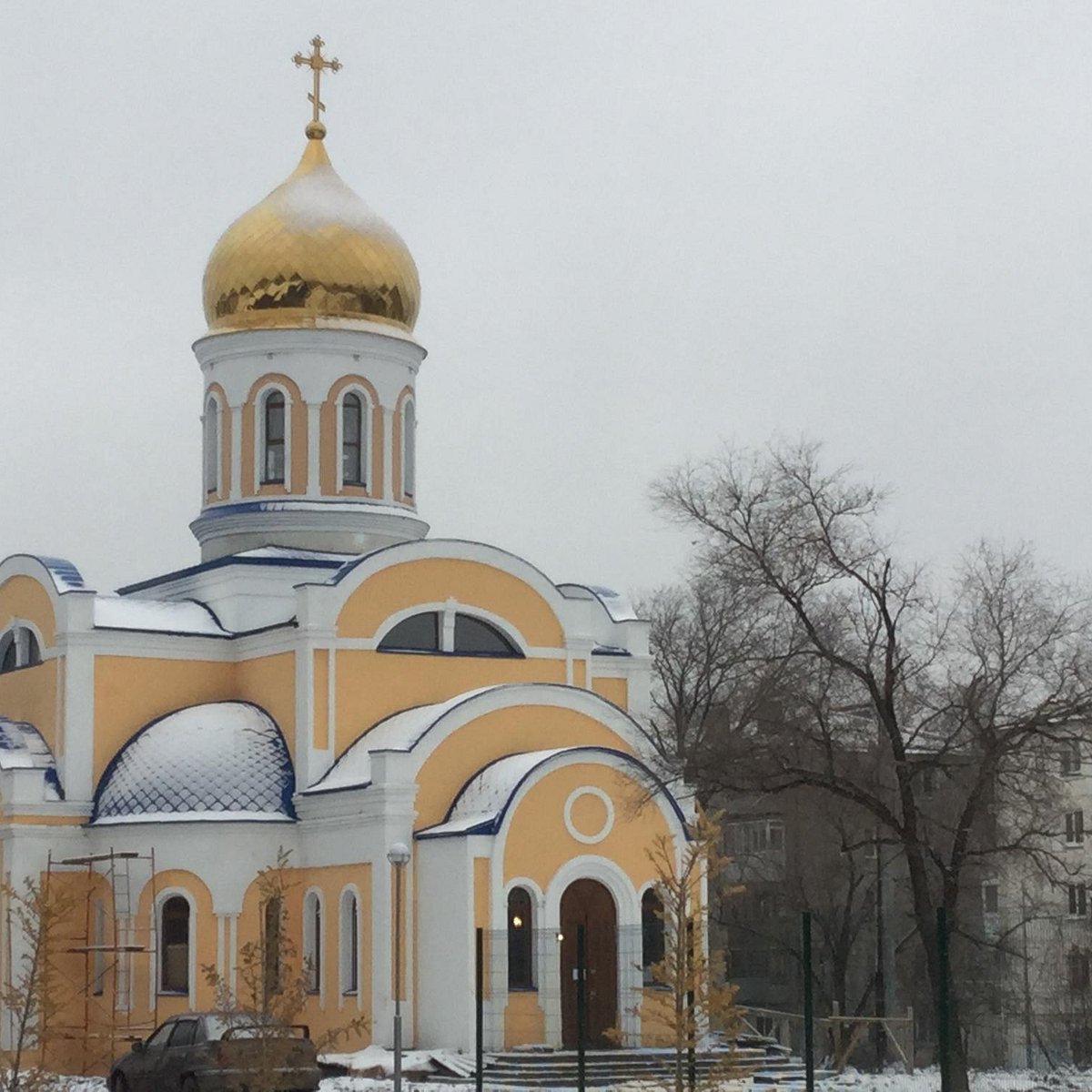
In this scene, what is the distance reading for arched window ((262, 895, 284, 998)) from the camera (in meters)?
21.4

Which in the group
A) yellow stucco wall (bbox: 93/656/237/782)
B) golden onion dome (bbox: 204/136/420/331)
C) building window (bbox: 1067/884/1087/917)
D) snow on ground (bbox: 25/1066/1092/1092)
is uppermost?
golden onion dome (bbox: 204/136/420/331)

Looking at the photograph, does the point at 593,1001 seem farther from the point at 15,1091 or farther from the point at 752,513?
the point at 15,1091

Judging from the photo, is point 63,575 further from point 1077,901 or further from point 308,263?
point 1077,901

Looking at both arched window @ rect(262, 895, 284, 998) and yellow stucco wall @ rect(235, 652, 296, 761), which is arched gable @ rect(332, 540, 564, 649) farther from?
arched window @ rect(262, 895, 284, 998)

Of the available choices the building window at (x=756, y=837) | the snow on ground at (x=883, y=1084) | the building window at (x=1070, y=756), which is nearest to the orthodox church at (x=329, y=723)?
the snow on ground at (x=883, y=1084)

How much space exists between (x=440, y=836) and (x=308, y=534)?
628 cm

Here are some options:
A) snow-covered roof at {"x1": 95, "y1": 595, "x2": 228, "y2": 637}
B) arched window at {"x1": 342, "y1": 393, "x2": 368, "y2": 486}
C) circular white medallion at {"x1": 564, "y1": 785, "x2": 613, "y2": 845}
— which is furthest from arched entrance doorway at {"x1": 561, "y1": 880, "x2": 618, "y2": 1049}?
arched window at {"x1": 342, "y1": 393, "x2": 368, "y2": 486}

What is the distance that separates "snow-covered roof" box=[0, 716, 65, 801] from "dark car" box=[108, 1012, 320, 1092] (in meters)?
6.91

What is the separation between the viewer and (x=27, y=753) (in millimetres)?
30969

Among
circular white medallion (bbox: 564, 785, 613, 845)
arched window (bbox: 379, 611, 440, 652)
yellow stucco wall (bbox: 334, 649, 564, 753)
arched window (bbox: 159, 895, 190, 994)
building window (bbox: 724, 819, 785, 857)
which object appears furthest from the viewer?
building window (bbox: 724, 819, 785, 857)

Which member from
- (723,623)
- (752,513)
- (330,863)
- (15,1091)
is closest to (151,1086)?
(15,1091)

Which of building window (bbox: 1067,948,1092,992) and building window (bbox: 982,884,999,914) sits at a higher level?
building window (bbox: 982,884,999,914)

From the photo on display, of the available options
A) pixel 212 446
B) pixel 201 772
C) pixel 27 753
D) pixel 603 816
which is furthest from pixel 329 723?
pixel 212 446

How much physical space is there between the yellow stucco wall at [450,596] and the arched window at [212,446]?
12.7 ft
